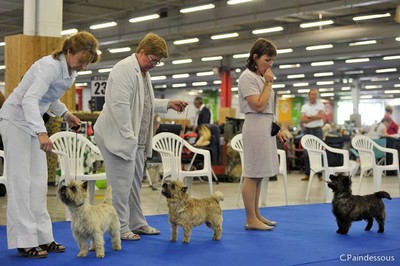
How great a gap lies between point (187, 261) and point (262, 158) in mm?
1346

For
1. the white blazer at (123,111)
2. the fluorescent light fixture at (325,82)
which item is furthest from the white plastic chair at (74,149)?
the fluorescent light fixture at (325,82)

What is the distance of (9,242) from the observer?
3.38 metres

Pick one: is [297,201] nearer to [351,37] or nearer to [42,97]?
[42,97]

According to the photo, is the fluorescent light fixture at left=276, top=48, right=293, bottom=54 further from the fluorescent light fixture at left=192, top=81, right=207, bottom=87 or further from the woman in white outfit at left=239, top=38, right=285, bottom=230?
the woman in white outfit at left=239, top=38, right=285, bottom=230

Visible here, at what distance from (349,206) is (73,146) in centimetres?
253

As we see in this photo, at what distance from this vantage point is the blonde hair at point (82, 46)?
333cm

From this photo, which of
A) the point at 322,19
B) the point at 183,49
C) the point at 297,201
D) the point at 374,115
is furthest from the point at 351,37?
the point at 374,115

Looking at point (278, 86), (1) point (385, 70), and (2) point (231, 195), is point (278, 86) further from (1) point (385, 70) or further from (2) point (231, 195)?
(2) point (231, 195)

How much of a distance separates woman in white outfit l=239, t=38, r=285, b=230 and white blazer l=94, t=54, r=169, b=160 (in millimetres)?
893

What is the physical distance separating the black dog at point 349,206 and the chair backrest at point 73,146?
2.16 metres

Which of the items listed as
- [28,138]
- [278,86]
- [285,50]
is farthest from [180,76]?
[28,138]

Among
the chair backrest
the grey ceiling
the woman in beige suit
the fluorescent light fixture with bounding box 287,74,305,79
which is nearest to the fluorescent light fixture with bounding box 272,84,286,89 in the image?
the fluorescent light fixture with bounding box 287,74,305,79

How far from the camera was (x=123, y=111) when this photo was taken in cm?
377

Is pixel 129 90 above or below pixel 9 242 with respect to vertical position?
above
